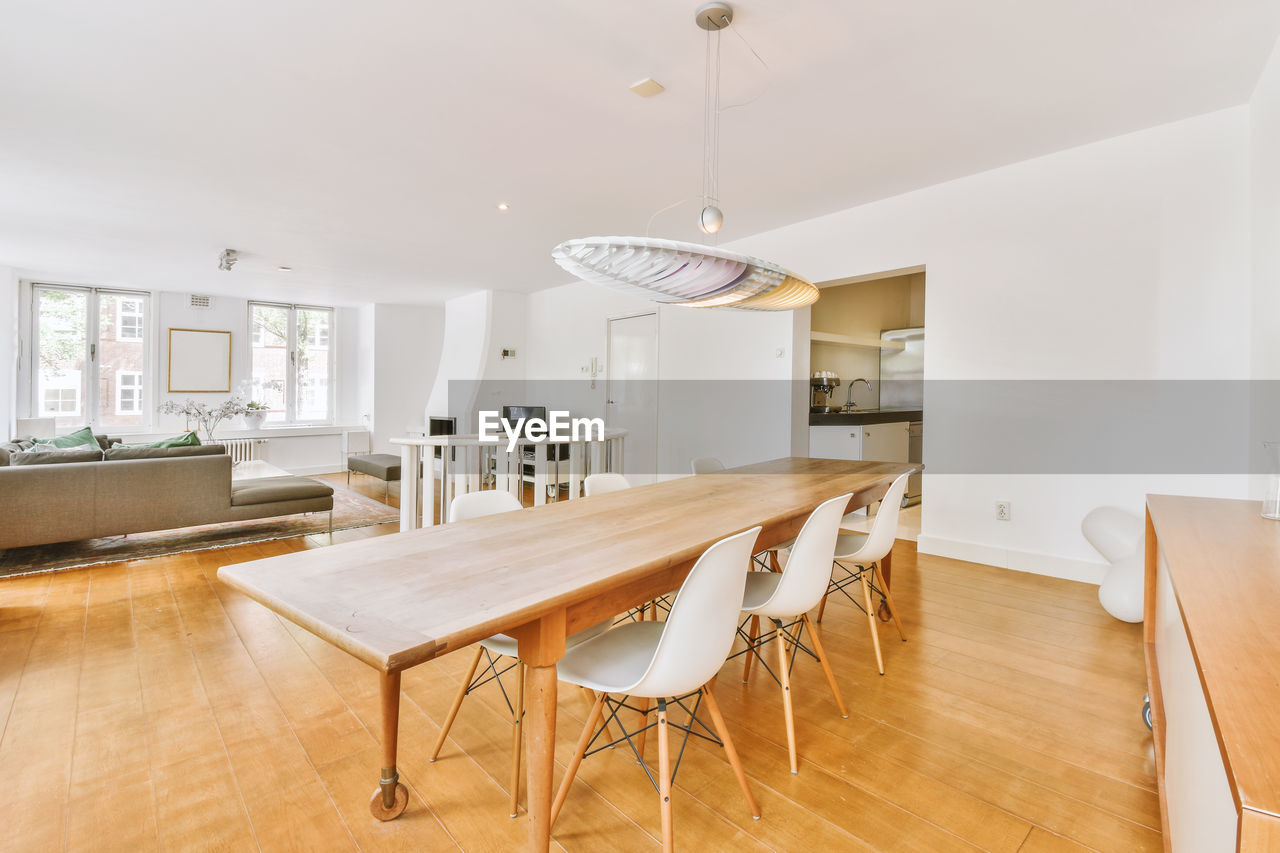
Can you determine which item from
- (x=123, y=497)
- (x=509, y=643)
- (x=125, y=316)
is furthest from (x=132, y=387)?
(x=509, y=643)

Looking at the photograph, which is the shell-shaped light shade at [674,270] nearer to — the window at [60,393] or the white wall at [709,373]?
the white wall at [709,373]

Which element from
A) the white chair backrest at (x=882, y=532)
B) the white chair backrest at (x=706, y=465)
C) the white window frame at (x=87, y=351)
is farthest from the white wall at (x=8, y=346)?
the white chair backrest at (x=882, y=532)

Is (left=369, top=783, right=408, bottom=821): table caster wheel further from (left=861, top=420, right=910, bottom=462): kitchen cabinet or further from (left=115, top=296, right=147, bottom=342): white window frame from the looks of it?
(left=115, top=296, right=147, bottom=342): white window frame

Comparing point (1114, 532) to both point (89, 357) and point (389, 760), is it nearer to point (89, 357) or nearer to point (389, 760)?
point (389, 760)

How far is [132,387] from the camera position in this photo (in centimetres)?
737

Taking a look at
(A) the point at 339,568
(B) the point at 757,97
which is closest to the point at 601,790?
(A) the point at 339,568

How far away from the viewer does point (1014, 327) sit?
3.70 meters

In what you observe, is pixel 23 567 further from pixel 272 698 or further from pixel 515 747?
pixel 515 747

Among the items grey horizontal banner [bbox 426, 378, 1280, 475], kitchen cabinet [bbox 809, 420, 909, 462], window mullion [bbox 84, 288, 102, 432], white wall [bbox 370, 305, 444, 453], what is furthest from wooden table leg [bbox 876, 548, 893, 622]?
window mullion [bbox 84, 288, 102, 432]

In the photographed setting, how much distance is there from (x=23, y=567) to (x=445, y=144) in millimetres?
3789

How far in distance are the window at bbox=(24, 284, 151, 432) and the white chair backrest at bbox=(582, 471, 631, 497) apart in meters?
7.58

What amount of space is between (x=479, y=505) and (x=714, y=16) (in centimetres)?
199

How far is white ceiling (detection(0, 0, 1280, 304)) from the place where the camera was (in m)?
2.19

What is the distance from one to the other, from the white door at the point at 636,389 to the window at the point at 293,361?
486 cm
